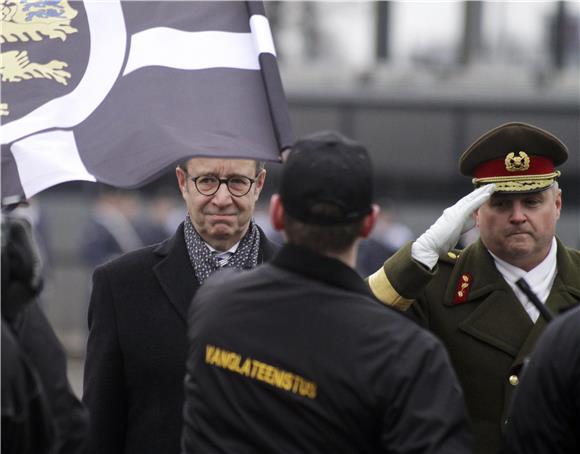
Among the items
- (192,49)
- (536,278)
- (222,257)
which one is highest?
(192,49)

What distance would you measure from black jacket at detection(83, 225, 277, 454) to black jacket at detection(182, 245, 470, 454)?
35.3 inches

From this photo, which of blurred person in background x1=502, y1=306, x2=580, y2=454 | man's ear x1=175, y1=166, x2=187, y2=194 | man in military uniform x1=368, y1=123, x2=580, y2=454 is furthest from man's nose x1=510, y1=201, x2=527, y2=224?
man's ear x1=175, y1=166, x2=187, y2=194

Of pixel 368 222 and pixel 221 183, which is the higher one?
pixel 368 222

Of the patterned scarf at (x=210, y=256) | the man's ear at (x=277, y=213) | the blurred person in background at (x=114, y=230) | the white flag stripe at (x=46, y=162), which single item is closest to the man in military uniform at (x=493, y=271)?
the patterned scarf at (x=210, y=256)

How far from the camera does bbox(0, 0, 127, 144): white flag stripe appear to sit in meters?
4.27

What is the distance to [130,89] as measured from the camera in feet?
14.3

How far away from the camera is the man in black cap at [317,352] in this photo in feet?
10.3

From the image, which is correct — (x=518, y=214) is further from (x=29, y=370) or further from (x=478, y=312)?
(x=29, y=370)

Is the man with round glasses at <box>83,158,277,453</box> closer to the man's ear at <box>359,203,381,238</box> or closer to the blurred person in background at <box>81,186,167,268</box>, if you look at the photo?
the man's ear at <box>359,203,381,238</box>

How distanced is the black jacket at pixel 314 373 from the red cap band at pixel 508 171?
1304 millimetres

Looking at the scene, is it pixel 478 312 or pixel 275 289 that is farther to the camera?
pixel 478 312

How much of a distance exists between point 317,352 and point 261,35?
62.0 inches

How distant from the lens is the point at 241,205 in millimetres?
4492

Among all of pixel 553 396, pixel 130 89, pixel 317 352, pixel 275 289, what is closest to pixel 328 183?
pixel 275 289
